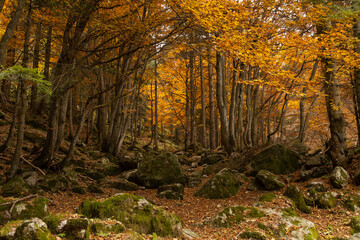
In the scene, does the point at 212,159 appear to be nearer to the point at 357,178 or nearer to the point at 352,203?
the point at 357,178

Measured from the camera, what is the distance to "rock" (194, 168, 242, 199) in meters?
7.20

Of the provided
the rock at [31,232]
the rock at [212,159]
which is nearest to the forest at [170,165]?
the rock at [31,232]

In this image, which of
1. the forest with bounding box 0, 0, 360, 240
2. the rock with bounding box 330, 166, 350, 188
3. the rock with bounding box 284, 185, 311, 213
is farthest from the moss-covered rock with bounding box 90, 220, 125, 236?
the rock with bounding box 330, 166, 350, 188

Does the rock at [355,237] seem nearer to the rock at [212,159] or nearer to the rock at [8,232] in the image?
the rock at [8,232]

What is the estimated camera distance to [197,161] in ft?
40.7

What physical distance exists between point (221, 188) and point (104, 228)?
4.58m

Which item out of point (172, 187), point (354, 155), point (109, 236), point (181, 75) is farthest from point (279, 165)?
point (181, 75)

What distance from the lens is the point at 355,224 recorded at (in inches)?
192

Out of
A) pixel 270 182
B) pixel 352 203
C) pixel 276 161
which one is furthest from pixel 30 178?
pixel 352 203

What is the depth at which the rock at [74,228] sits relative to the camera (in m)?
3.08

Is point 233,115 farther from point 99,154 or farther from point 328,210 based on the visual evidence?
point 99,154

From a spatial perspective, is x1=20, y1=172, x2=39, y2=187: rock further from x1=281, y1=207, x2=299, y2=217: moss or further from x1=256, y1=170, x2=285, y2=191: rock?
x1=256, y1=170, x2=285, y2=191: rock

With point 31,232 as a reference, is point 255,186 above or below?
below

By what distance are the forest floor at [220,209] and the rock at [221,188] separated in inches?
7.7
